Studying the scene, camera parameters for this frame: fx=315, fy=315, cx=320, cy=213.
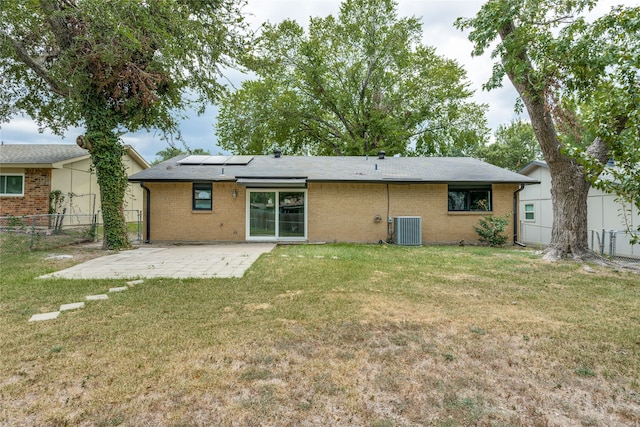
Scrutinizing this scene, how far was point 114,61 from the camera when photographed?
824cm

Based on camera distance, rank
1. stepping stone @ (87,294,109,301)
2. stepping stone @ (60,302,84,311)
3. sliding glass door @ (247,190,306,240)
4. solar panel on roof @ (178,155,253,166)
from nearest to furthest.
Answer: stepping stone @ (60,302,84,311), stepping stone @ (87,294,109,301), sliding glass door @ (247,190,306,240), solar panel on roof @ (178,155,253,166)

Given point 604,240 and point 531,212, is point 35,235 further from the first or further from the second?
point 531,212

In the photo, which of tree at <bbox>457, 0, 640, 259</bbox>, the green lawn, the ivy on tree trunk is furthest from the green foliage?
the ivy on tree trunk

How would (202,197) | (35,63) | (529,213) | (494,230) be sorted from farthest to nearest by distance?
(529,213), (202,197), (494,230), (35,63)

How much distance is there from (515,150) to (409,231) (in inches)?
1155

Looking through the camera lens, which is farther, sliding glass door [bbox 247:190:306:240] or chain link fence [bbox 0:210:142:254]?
sliding glass door [bbox 247:190:306:240]

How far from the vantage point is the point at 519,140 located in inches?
1373

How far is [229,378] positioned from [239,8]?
33.8ft

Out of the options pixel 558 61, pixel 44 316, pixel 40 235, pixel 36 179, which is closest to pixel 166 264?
pixel 44 316

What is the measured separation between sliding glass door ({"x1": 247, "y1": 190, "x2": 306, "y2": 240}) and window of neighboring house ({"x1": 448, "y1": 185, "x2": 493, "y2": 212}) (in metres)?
5.98

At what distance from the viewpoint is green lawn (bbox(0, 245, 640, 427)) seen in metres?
2.22

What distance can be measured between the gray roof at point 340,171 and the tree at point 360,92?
9057 millimetres

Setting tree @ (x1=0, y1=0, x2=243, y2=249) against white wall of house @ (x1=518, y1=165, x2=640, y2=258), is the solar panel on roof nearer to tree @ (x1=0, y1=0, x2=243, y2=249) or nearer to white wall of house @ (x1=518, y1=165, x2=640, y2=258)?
tree @ (x1=0, y1=0, x2=243, y2=249)

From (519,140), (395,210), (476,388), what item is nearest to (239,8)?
(395,210)
